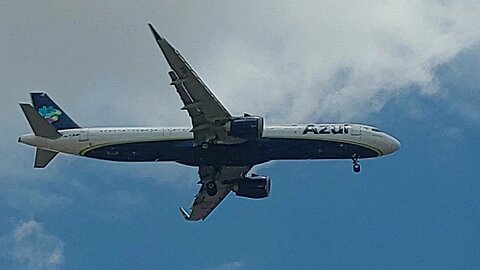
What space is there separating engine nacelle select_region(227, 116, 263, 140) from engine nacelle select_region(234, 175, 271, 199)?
14846 mm

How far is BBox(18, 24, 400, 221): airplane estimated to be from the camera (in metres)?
106

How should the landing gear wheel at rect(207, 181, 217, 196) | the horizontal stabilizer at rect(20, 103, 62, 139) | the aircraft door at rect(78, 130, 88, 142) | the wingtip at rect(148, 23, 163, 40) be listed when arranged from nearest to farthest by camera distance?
the wingtip at rect(148, 23, 163, 40) < the horizontal stabilizer at rect(20, 103, 62, 139) < the aircraft door at rect(78, 130, 88, 142) < the landing gear wheel at rect(207, 181, 217, 196)

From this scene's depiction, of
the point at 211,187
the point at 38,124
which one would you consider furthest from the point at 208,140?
the point at 38,124

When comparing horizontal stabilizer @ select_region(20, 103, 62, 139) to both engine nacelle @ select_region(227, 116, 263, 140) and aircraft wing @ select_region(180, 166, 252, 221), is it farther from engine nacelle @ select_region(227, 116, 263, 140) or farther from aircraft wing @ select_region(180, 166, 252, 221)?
engine nacelle @ select_region(227, 116, 263, 140)

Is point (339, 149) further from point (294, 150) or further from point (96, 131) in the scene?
point (96, 131)

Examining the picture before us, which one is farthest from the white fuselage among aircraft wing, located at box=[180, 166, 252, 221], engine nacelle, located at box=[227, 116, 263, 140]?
aircraft wing, located at box=[180, 166, 252, 221]

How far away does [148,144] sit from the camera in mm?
111188

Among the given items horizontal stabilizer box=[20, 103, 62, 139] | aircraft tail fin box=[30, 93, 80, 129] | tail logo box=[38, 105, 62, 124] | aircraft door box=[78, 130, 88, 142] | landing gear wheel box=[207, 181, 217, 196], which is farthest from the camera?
landing gear wheel box=[207, 181, 217, 196]

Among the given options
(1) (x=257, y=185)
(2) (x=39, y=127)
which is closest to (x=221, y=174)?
(1) (x=257, y=185)

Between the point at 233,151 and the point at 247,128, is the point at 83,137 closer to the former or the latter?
the point at 233,151

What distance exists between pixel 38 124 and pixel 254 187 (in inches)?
960

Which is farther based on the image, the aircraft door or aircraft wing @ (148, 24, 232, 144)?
the aircraft door

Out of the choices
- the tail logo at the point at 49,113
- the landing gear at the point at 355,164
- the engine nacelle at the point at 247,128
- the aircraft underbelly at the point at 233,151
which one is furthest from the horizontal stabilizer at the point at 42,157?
the landing gear at the point at 355,164

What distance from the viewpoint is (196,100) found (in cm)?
10481
